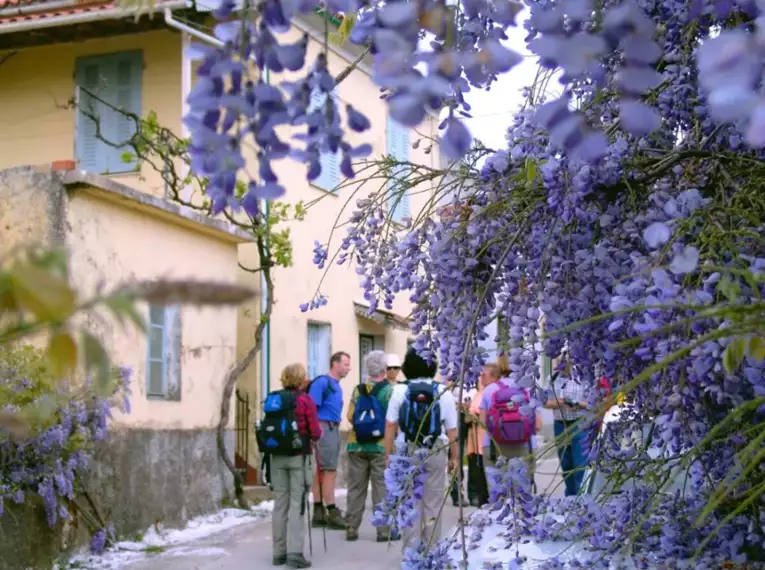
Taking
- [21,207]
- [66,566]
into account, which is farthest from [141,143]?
[66,566]

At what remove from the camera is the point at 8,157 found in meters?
14.8

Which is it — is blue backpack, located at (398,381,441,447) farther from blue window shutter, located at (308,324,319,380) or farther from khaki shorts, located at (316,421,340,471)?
blue window shutter, located at (308,324,319,380)

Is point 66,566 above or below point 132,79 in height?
below

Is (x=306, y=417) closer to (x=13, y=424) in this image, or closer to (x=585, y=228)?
(x=585, y=228)

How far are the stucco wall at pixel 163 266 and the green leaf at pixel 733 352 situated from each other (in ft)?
23.6

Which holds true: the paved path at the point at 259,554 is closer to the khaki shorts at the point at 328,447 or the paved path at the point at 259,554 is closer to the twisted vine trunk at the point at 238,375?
the khaki shorts at the point at 328,447

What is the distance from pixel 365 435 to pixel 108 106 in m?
6.07

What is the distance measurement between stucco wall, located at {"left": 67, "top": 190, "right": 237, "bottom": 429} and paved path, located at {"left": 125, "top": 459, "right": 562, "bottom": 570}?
1462 millimetres

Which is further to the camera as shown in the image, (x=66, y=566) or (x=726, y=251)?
(x=66, y=566)

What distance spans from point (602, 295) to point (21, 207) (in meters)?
7.53

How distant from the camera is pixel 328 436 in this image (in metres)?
11.2

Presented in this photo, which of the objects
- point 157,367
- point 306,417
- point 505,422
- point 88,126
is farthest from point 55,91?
point 505,422

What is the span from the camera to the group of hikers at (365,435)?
8.86 meters

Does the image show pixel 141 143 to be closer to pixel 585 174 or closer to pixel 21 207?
pixel 21 207
